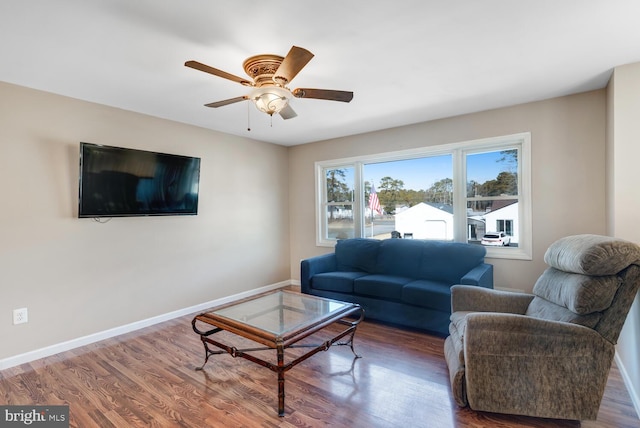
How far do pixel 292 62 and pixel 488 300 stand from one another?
2270 millimetres

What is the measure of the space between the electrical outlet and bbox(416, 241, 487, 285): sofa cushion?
3.92 m

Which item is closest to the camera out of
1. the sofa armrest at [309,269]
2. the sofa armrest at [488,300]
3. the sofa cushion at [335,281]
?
the sofa armrest at [488,300]

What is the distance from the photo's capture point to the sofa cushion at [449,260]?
3445 mm

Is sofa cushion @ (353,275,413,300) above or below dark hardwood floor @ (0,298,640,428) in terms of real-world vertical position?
above

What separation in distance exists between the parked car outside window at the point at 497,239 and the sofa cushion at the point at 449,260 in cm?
25

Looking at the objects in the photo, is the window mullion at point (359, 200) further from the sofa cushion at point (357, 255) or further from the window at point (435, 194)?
the sofa cushion at point (357, 255)

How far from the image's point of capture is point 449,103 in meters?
3.37

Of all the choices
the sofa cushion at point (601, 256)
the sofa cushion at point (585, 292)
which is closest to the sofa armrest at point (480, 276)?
the sofa cushion at point (585, 292)

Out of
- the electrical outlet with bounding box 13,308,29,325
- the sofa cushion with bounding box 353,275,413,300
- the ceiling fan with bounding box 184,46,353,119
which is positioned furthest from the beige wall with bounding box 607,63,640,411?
the electrical outlet with bounding box 13,308,29,325

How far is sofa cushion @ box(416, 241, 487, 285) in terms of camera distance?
3445 millimetres

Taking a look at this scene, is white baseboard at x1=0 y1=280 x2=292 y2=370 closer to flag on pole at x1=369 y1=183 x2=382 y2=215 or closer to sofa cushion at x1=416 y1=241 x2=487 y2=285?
flag on pole at x1=369 y1=183 x2=382 y2=215

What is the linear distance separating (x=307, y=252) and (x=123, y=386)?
329 centimetres

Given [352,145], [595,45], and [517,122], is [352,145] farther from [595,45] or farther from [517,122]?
[595,45]

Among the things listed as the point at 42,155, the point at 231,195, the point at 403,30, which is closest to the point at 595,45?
the point at 403,30
